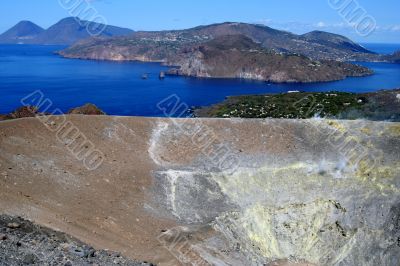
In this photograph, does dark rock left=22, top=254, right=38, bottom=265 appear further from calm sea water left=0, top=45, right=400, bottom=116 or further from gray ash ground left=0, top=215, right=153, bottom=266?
Answer: calm sea water left=0, top=45, right=400, bottom=116

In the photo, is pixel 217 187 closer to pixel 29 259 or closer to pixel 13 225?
pixel 13 225

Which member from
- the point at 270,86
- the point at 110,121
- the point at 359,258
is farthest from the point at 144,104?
the point at 359,258

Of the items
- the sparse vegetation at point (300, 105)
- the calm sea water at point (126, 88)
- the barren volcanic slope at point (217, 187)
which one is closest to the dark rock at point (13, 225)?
the barren volcanic slope at point (217, 187)

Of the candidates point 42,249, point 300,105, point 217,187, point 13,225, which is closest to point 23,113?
point 217,187

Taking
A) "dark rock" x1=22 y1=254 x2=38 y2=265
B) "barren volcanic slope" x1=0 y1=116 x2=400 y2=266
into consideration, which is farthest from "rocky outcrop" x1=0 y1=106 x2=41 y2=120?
"dark rock" x1=22 y1=254 x2=38 y2=265

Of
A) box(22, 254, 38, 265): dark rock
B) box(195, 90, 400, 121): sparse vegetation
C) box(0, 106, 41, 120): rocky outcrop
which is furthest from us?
box(195, 90, 400, 121): sparse vegetation
